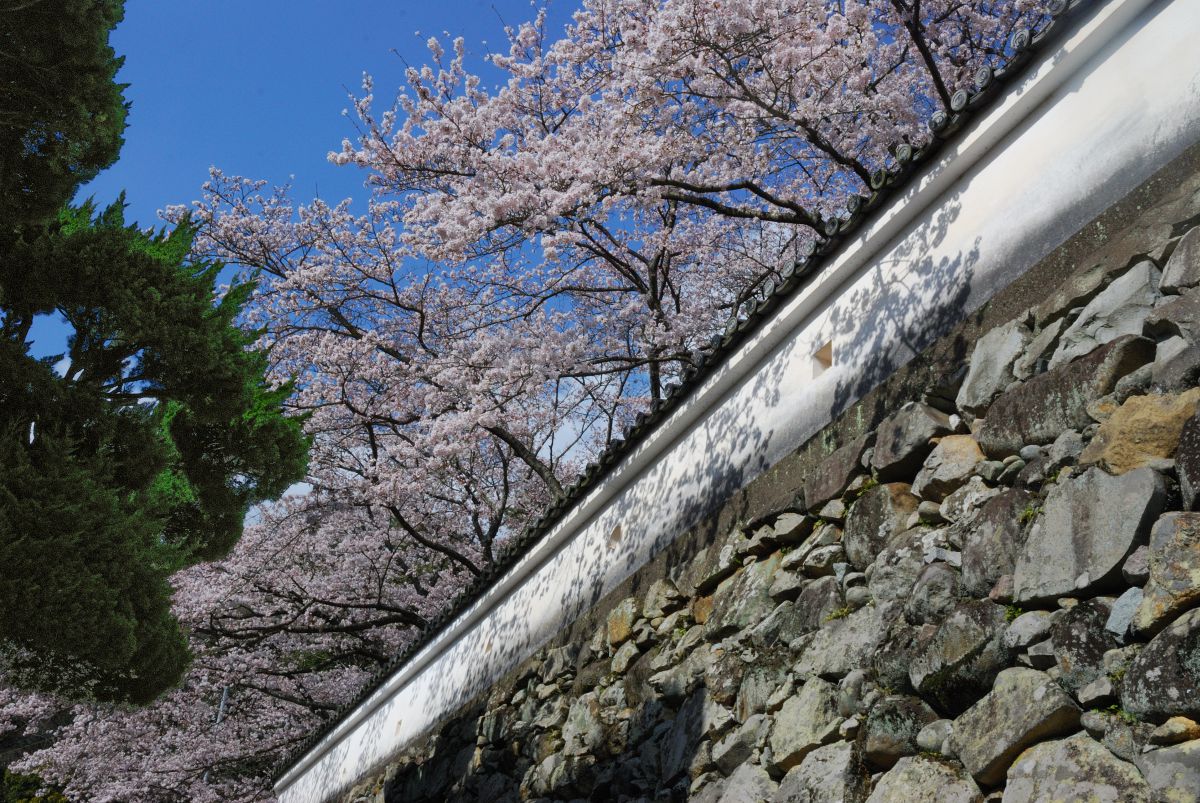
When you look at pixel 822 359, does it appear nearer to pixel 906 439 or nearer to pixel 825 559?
pixel 906 439

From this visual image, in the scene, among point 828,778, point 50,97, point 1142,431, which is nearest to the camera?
point 1142,431

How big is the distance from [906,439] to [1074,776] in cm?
182

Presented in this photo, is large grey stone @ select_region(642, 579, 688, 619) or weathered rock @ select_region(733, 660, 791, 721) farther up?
large grey stone @ select_region(642, 579, 688, 619)

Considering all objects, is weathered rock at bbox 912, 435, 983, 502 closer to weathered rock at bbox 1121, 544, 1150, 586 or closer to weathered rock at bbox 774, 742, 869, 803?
weathered rock at bbox 1121, 544, 1150, 586

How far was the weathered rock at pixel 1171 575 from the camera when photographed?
9.73ft

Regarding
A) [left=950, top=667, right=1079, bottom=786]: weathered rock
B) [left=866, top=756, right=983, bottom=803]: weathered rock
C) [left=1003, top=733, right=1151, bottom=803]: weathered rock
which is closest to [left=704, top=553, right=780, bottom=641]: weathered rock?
[left=866, top=756, right=983, bottom=803]: weathered rock

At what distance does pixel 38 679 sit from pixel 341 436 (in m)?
8.43

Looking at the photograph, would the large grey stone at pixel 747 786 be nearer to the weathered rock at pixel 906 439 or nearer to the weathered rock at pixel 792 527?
the weathered rock at pixel 792 527

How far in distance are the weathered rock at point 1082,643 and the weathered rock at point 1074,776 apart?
194 mm

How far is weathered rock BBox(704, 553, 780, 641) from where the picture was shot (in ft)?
17.5

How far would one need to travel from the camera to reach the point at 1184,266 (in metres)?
3.50

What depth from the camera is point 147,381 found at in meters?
6.66

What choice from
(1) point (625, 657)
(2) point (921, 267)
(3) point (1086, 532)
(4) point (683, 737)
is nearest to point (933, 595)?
(3) point (1086, 532)

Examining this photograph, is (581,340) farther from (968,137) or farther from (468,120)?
(968,137)
